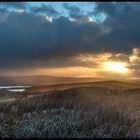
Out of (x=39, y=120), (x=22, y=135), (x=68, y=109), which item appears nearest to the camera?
(x=22, y=135)

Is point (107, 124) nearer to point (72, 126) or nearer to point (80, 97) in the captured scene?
point (72, 126)

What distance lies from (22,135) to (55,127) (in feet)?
4.31

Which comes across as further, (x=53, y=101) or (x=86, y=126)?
(x=53, y=101)

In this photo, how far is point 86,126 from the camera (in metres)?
16.0

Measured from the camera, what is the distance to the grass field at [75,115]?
1563 centimetres

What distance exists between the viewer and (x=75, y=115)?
17.0 metres

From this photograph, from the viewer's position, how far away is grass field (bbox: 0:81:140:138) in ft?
51.3

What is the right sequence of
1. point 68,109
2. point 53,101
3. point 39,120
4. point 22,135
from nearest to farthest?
point 22,135, point 39,120, point 68,109, point 53,101

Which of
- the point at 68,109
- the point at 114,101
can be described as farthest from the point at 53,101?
the point at 114,101

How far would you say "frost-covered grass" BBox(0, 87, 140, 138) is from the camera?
1563 centimetres

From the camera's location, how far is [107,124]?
16188mm

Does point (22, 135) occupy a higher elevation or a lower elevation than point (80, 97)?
lower

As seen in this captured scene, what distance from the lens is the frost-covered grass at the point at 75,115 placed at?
51.3 ft

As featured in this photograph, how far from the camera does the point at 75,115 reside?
17.0m
